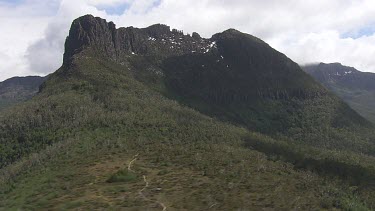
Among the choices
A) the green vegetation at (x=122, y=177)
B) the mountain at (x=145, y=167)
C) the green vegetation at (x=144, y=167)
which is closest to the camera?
the mountain at (x=145, y=167)

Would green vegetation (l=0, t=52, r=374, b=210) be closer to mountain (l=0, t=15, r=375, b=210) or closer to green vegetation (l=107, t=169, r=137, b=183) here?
mountain (l=0, t=15, r=375, b=210)

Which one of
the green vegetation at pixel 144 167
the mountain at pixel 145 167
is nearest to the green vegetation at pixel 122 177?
the mountain at pixel 145 167

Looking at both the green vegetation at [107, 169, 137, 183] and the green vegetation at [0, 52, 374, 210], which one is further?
the green vegetation at [107, 169, 137, 183]

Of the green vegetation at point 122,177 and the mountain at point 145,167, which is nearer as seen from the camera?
the mountain at point 145,167

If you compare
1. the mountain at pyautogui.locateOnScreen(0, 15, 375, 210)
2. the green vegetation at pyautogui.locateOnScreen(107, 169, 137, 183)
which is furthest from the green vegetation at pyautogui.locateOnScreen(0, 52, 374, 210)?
the green vegetation at pyautogui.locateOnScreen(107, 169, 137, 183)

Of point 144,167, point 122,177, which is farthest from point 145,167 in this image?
point 122,177

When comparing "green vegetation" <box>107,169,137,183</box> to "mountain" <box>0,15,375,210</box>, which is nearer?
"mountain" <box>0,15,375,210</box>

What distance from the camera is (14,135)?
169m

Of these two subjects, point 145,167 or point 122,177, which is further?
point 145,167

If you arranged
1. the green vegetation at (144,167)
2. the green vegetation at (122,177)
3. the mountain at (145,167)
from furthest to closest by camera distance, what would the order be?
1. the green vegetation at (122,177)
2. the green vegetation at (144,167)
3. the mountain at (145,167)

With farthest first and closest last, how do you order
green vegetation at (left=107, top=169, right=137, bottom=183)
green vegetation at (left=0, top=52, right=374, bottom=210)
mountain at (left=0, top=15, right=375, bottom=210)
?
green vegetation at (left=107, top=169, right=137, bottom=183), green vegetation at (left=0, top=52, right=374, bottom=210), mountain at (left=0, top=15, right=375, bottom=210)

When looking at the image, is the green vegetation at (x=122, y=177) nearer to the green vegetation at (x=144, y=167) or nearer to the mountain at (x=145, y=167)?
the mountain at (x=145, y=167)

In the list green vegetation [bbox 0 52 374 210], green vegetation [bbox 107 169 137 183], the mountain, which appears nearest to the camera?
the mountain

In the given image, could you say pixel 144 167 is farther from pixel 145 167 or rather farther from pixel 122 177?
pixel 122 177
